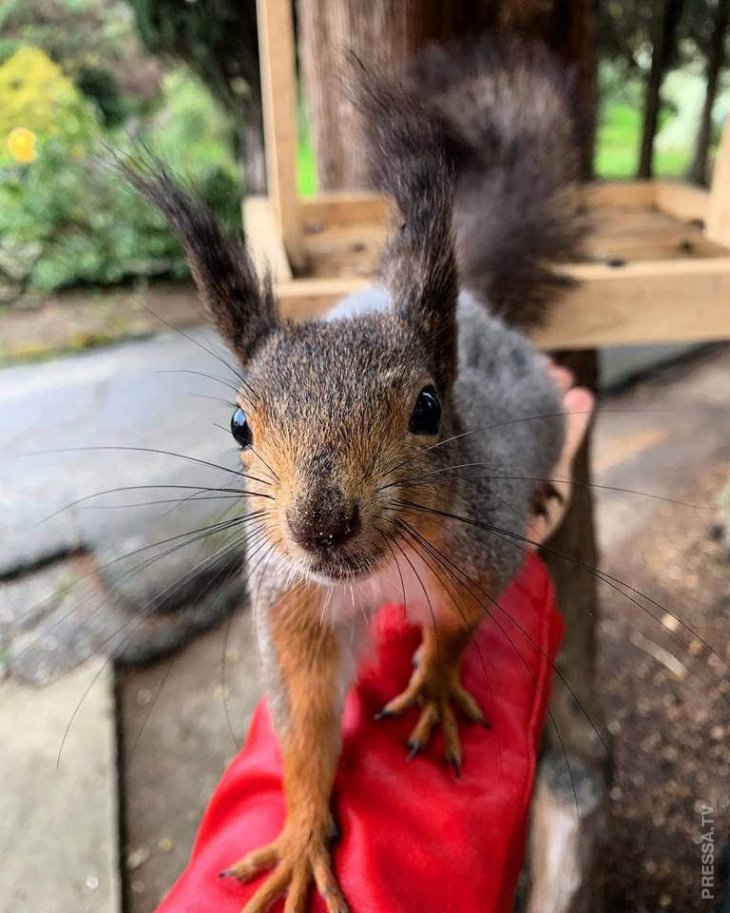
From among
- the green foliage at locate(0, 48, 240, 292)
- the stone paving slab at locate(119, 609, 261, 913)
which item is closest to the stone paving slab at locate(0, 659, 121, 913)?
the stone paving slab at locate(119, 609, 261, 913)

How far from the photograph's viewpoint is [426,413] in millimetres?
1022

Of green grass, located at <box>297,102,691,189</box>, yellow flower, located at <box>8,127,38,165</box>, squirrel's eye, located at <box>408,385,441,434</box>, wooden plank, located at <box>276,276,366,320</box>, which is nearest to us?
squirrel's eye, located at <box>408,385,441,434</box>

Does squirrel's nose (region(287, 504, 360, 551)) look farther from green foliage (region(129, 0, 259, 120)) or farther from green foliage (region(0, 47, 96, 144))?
green foliage (region(0, 47, 96, 144))

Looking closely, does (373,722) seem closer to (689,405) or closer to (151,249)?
(689,405)

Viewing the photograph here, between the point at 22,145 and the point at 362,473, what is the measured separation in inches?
170

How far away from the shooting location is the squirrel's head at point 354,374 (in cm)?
87

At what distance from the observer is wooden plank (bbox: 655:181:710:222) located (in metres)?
2.13

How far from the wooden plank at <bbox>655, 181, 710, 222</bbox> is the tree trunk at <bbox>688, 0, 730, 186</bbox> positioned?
1345 millimetres

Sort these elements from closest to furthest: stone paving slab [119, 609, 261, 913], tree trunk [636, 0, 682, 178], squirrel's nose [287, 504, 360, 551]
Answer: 1. squirrel's nose [287, 504, 360, 551]
2. stone paving slab [119, 609, 261, 913]
3. tree trunk [636, 0, 682, 178]

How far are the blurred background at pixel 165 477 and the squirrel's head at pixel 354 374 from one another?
109 millimetres

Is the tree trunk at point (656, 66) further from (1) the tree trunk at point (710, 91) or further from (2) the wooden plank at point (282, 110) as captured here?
(2) the wooden plank at point (282, 110)

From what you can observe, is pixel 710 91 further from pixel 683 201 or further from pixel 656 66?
pixel 683 201

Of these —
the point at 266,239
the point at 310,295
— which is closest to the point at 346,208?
the point at 266,239

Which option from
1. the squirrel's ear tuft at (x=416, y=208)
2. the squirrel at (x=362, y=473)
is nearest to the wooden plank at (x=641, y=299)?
the squirrel at (x=362, y=473)
